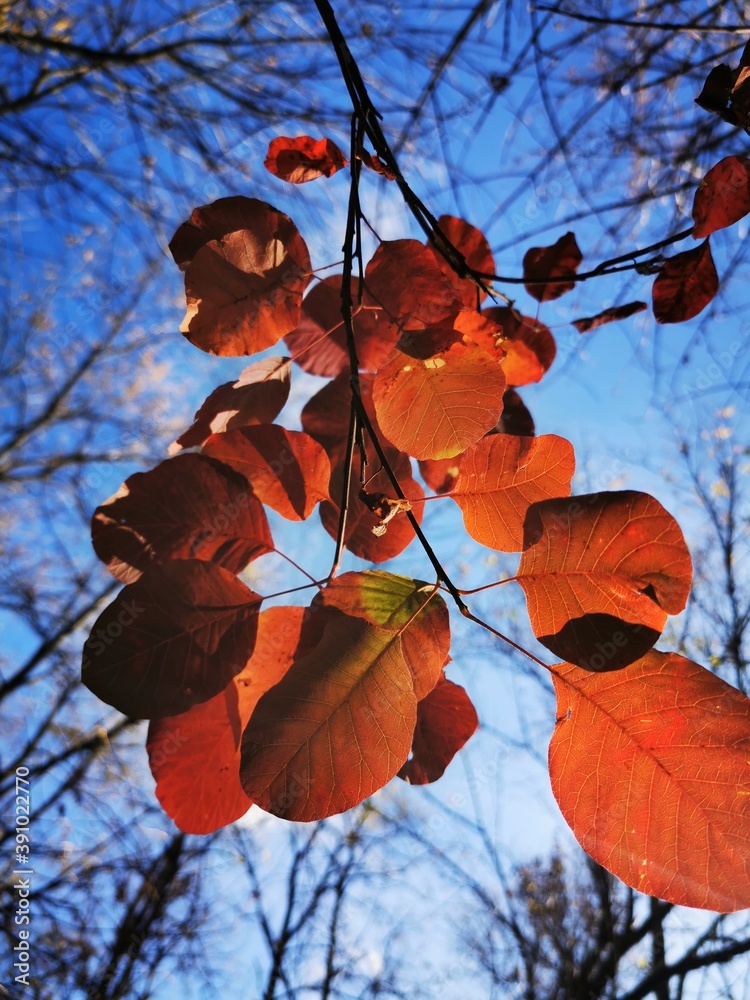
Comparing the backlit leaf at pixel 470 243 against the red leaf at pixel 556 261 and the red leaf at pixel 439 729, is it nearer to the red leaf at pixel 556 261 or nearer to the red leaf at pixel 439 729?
the red leaf at pixel 556 261

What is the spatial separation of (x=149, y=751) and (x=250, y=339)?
0.32m

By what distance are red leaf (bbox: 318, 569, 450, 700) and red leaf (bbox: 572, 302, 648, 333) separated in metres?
0.35

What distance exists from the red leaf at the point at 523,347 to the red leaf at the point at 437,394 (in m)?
0.17

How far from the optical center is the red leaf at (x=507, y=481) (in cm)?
42

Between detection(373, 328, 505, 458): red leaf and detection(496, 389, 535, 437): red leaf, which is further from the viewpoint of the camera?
detection(496, 389, 535, 437): red leaf

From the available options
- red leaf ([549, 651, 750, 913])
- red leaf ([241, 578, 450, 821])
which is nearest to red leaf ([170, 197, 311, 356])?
red leaf ([241, 578, 450, 821])

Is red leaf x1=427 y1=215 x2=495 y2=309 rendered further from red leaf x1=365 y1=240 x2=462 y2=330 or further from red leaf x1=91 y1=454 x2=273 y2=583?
red leaf x1=91 y1=454 x2=273 y2=583

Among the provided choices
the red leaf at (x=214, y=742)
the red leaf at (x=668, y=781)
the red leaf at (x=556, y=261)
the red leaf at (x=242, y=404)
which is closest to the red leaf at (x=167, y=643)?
the red leaf at (x=214, y=742)

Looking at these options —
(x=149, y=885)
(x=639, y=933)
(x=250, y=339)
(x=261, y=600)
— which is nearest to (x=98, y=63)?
(x=250, y=339)

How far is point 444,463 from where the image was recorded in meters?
0.53

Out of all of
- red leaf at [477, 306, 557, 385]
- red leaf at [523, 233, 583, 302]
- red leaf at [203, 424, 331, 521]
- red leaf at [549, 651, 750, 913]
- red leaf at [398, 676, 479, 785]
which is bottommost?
red leaf at [549, 651, 750, 913]

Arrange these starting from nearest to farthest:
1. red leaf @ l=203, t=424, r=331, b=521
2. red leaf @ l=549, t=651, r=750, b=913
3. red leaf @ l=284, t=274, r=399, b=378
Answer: red leaf @ l=549, t=651, r=750, b=913, red leaf @ l=203, t=424, r=331, b=521, red leaf @ l=284, t=274, r=399, b=378

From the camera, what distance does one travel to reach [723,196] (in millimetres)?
455

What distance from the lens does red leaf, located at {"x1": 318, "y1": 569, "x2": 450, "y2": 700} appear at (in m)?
0.41
